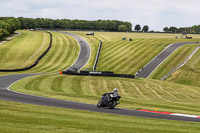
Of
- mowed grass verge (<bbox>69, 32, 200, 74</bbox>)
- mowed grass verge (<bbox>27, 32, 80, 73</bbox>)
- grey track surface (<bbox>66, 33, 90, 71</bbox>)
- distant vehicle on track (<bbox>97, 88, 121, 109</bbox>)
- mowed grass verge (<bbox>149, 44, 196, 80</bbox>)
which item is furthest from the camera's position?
grey track surface (<bbox>66, 33, 90, 71</bbox>)

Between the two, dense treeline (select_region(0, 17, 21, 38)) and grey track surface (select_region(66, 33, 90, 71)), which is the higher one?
dense treeline (select_region(0, 17, 21, 38))

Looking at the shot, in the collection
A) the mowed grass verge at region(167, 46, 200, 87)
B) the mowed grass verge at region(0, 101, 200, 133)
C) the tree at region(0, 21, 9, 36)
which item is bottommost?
the mowed grass verge at region(167, 46, 200, 87)

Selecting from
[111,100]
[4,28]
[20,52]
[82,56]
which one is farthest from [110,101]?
[4,28]

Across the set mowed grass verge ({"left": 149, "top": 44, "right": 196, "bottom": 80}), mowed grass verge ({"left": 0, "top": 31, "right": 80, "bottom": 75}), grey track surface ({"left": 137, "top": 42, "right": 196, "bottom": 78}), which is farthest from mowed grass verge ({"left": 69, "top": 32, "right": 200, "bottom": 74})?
mowed grass verge ({"left": 0, "top": 31, "right": 80, "bottom": 75})

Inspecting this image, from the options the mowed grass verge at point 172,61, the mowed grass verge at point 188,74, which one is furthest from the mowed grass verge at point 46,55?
the mowed grass verge at point 188,74

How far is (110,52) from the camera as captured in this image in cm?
10569

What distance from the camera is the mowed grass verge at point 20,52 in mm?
94375

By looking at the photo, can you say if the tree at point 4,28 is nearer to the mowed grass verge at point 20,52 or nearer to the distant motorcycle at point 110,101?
the mowed grass verge at point 20,52

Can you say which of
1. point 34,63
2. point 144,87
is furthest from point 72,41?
point 144,87

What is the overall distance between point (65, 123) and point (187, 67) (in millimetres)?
66545

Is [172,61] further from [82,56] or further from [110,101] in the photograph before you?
[110,101]

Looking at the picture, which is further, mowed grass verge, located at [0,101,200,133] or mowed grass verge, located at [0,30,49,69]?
mowed grass verge, located at [0,30,49,69]

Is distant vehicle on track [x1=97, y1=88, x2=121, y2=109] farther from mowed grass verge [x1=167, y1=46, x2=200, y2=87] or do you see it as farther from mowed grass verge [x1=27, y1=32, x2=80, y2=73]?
mowed grass verge [x1=27, y1=32, x2=80, y2=73]

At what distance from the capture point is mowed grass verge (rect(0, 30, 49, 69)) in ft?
310
